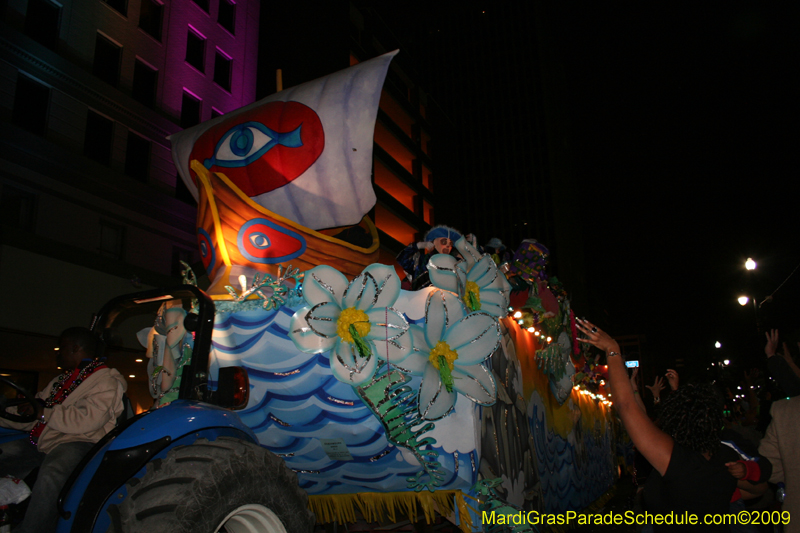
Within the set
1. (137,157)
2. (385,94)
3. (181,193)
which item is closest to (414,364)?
(137,157)

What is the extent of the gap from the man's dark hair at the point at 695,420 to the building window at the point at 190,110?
16409mm

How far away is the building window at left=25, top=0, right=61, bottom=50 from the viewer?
496 inches

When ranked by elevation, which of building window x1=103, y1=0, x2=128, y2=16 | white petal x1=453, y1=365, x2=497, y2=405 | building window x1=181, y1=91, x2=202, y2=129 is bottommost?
white petal x1=453, y1=365, x2=497, y2=405

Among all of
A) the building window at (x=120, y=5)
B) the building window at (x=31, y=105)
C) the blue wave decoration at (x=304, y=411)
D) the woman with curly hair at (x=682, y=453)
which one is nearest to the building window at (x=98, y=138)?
the building window at (x=31, y=105)

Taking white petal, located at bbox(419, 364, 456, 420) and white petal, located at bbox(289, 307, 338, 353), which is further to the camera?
white petal, located at bbox(419, 364, 456, 420)

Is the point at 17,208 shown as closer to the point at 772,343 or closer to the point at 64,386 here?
the point at 64,386

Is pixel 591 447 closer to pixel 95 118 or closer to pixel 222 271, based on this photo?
pixel 222 271

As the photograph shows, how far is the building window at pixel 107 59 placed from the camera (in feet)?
46.3

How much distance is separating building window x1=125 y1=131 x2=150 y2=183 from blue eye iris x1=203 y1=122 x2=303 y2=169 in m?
11.3

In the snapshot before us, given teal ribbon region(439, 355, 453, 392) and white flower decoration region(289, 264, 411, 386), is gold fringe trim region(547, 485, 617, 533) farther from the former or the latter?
white flower decoration region(289, 264, 411, 386)

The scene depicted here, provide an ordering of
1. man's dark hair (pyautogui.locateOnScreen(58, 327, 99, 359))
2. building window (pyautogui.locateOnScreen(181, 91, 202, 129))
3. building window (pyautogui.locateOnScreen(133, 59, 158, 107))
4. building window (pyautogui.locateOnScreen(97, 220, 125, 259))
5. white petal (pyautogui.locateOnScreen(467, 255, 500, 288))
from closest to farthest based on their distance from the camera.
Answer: man's dark hair (pyautogui.locateOnScreen(58, 327, 99, 359)) → white petal (pyautogui.locateOnScreen(467, 255, 500, 288)) → building window (pyautogui.locateOnScreen(97, 220, 125, 259)) → building window (pyautogui.locateOnScreen(133, 59, 158, 107)) → building window (pyautogui.locateOnScreen(181, 91, 202, 129))

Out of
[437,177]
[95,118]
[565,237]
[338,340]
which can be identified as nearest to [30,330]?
[95,118]

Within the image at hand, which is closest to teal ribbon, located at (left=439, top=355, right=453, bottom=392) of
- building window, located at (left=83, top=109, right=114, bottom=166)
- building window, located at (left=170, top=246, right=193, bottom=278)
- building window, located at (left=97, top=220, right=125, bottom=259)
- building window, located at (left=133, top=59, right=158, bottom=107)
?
building window, located at (left=97, top=220, right=125, bottom=259)

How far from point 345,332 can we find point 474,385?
43.3 inches
